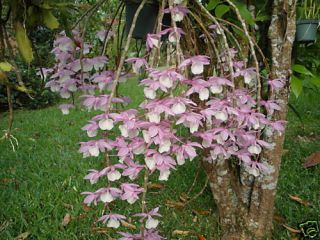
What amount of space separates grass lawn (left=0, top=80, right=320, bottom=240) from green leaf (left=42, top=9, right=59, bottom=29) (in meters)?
1.37

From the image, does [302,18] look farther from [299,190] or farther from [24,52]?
[24,52]

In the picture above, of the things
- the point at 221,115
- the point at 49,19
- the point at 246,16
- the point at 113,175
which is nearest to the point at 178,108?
the point at 221,115

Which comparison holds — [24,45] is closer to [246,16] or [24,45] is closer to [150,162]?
[150,162]

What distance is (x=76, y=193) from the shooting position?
2.85 metres

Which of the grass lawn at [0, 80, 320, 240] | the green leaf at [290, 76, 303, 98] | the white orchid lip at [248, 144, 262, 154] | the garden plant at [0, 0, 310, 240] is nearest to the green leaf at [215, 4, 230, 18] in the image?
the garden plant at [0, 0, 310, 240]

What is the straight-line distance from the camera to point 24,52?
1231mm

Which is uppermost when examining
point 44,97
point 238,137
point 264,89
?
point 238,137

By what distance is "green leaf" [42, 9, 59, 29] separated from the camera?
123cm

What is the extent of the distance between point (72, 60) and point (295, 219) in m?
1.67

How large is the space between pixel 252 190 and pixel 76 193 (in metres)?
1.29

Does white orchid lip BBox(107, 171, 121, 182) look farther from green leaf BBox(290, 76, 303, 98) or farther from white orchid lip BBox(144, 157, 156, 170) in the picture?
green leaf BBox(290, 76, 303, 98)

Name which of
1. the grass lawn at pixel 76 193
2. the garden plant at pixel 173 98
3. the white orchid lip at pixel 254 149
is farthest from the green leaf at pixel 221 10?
the grass lawn at pixel 76 193

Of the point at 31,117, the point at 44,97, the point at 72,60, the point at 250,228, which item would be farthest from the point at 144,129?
the point at 44,97

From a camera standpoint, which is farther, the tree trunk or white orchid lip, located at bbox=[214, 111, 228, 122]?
the tree trunk
